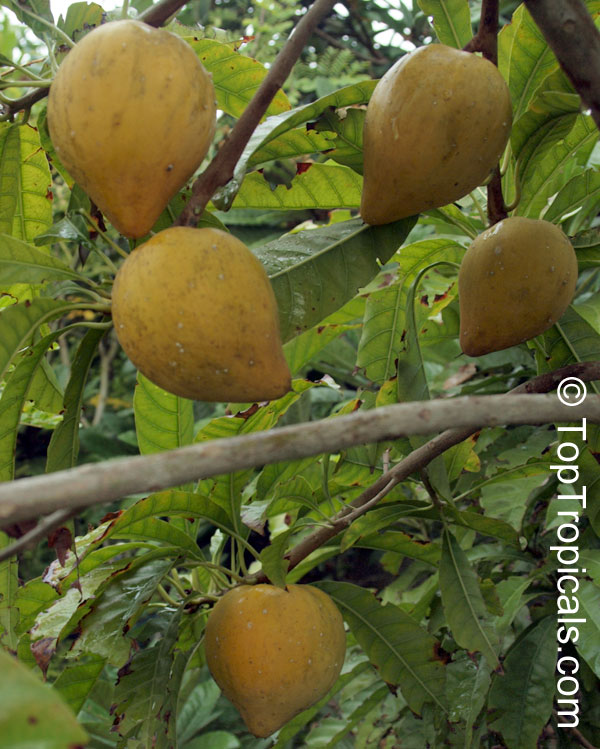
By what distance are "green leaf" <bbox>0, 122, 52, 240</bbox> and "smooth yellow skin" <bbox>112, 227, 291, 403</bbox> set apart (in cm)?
44

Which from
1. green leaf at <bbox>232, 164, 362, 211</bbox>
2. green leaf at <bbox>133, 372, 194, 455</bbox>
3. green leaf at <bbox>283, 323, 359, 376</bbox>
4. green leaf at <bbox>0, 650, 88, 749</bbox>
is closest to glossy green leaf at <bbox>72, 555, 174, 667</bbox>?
green leaf at <bbox>133, 372, 194, 455</bbox>

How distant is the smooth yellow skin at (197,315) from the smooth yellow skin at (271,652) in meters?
0.32

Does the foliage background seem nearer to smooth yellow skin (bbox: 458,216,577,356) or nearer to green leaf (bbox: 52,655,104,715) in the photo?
green leaf (bbox: 52,655,104,715)

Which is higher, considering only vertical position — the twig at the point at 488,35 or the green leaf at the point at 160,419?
the twig at the point at 488,35

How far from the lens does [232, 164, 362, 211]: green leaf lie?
0.85m

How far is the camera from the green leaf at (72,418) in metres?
0.66

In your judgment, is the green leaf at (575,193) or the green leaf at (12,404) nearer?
the green leaf at (12,404)

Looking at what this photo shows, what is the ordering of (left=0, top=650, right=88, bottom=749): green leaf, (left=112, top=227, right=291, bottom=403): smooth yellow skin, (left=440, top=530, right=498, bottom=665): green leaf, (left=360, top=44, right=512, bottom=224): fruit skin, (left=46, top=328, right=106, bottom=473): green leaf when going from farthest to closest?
(left=440, top=530, right=498, bottom=665): green leaf < (left=46, top=328, right=106, bottom=473): green leaf < (left=360, top=44, right=512, bottom=224): fruit skin < (left=112, top=227, right=291, bottom=403): smooth yellow skin < (left=0, top=650, right=88, bottom=749): green leaf

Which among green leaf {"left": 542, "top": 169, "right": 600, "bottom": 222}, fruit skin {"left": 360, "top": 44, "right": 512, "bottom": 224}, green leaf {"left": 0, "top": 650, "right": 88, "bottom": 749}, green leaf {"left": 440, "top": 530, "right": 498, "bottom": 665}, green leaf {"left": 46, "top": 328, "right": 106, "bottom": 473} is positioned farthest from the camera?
green leaf {"left": 542, "top": 169, "right": 600, "bottom": 222}

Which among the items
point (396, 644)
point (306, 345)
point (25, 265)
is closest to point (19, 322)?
point (25, 265)

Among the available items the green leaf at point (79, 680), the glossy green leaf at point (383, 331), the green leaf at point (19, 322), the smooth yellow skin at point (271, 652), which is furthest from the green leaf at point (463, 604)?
the green leaf at point (19, 322)

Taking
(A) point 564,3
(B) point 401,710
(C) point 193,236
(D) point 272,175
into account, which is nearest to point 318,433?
(C) point 193,236

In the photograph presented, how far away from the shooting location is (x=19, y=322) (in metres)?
0.60

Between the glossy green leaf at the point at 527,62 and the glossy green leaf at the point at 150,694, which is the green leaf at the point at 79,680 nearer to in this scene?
the glossy green leaf at the point at 150,694
